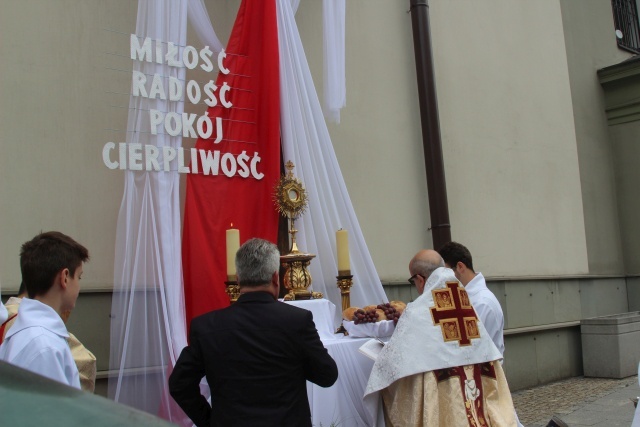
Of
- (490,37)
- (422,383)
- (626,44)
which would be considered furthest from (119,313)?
(626,44)

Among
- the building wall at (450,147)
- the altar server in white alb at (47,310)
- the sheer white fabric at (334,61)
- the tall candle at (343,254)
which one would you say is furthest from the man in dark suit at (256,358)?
the sheer white fabric at (334,61)

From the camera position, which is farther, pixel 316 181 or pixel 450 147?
pixel 450 147

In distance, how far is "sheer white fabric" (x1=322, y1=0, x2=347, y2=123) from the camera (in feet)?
18.2

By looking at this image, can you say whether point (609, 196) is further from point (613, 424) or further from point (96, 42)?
point (96, 42)

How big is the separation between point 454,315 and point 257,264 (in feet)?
4.48

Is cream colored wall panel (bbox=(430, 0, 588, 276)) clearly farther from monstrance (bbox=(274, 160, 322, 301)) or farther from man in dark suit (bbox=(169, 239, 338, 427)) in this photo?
man in dark suit (bbox=(169, 239, 338, 427))

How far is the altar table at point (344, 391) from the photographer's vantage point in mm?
3998

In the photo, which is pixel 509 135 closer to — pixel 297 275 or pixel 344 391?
pixel 297 275

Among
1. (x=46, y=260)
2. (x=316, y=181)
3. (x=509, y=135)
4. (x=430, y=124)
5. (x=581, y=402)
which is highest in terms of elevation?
(x=509, y=135)

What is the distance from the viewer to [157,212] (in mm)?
4586

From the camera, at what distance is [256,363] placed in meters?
2.75

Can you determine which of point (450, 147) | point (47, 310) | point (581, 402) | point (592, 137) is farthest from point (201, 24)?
point (592, 137)

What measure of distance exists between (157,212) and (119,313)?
0.71 meters

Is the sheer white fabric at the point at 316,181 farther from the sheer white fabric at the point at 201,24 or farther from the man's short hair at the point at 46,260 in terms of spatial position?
the man's short hair at the point at 46,260
